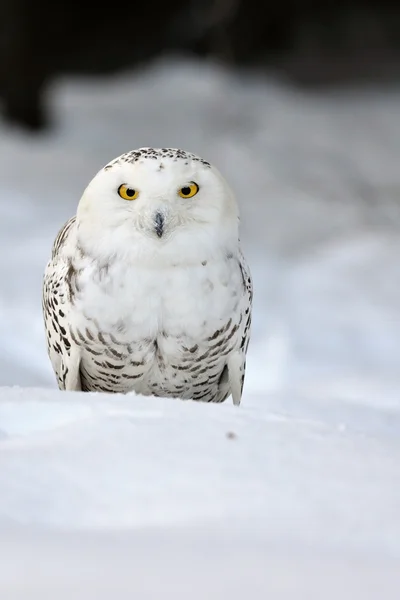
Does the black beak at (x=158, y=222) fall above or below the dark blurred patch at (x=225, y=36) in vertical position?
below

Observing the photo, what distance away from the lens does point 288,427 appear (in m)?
A: 1.60

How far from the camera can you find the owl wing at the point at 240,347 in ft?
6.55

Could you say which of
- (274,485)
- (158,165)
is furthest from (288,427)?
(158,165)

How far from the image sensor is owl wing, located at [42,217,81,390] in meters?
1.96

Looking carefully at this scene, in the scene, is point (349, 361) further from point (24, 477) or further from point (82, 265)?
Result: point (24, 477)

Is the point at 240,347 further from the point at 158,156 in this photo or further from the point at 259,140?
the point at 259,140

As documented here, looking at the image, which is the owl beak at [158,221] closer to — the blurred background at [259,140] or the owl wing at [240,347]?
the owl wing at [240,347]

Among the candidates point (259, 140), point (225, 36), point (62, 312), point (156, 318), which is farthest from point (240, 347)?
point (225, 36)

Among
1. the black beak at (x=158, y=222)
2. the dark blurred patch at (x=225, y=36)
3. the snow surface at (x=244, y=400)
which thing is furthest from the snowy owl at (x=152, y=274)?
the dark blurred patch at (x=225, y=36)

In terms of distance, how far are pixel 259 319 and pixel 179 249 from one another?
78.8 inches

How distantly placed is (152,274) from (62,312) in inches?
8.9

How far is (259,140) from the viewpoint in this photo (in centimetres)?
617

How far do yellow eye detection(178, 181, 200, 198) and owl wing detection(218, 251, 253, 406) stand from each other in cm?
21

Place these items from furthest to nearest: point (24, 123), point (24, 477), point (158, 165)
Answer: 1. point (24, 123)
2. point (158, 165)
3. point (24, 477)
